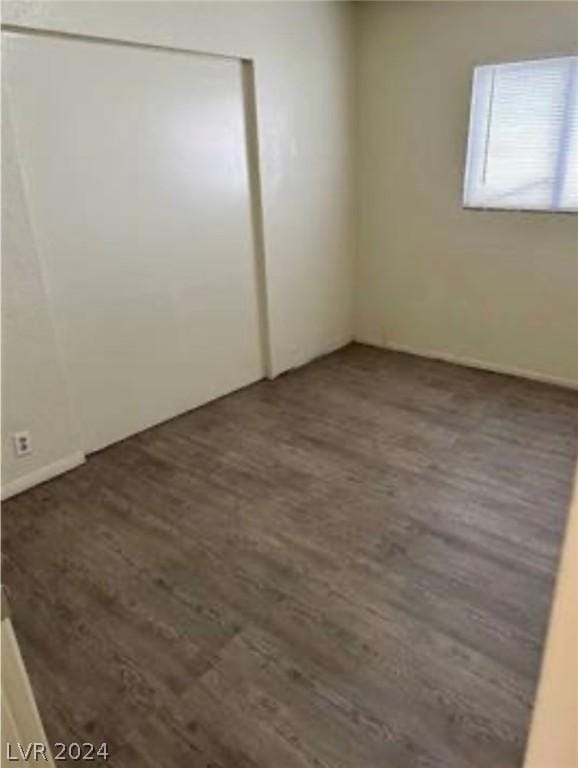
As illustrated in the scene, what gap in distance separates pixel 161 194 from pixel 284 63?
1.20m

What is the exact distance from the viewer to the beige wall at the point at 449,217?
321cm

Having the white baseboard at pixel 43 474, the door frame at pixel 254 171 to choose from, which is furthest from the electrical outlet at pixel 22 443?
the door frame at pixel 254 171

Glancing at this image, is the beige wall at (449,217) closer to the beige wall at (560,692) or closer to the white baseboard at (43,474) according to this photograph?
the white baseboard at (43,474)

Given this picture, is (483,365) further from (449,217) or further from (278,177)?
(278,177)

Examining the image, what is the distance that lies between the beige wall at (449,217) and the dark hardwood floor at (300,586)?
0.69 meters

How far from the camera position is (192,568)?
6.67ft

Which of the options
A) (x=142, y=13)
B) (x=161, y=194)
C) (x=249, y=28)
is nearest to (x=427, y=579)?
(x=161, y=194)

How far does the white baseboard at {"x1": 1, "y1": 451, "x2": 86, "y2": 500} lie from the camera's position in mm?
2512

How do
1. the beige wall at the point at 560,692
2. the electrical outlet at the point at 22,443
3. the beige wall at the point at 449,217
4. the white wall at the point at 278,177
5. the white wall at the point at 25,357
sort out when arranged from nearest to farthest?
the beige wall at the point at 560,692 < the white wall at the point at 25,357 < the white wall at the point at 278,177 < the electrical outlet at the point at 22,443 < the beige wall at the point at 449,217

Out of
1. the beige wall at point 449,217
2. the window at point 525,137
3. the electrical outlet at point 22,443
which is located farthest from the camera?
the beige wall at point 449,217

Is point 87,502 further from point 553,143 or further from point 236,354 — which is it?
point 553,143

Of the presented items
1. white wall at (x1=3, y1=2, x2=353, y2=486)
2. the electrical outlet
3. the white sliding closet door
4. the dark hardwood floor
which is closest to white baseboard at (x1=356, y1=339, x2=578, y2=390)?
the dark hardwood floor

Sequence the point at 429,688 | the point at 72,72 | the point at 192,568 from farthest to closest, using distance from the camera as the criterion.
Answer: the point at 72,72, the point at 192,568, the point at 429,688

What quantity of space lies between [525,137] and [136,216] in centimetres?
233
